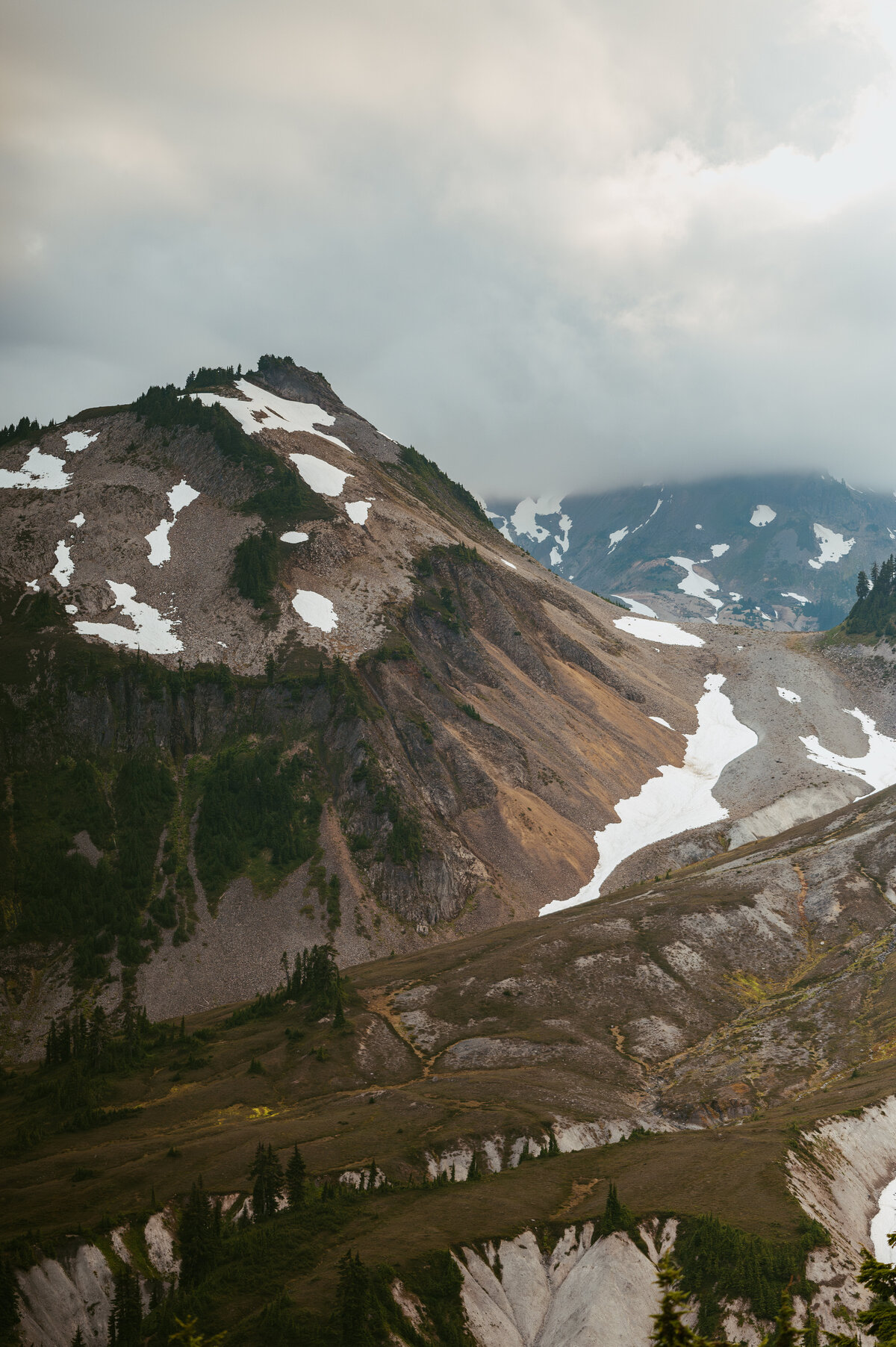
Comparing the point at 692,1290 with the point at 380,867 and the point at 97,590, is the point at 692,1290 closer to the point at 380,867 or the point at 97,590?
the point at 380,867

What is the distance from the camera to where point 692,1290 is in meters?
44.7

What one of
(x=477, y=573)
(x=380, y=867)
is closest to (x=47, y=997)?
(x=380, y=867)

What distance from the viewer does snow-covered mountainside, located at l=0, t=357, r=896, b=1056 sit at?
10919 centimetres

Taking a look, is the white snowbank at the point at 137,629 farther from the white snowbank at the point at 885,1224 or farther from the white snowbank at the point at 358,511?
the white snowbank at the point at 885,1224

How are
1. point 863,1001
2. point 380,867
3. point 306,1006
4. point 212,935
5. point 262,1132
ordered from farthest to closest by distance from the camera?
1. point 380,867
2. point 212,935
3. point 306,1006
4. point 863,1001
5. point 262,1132

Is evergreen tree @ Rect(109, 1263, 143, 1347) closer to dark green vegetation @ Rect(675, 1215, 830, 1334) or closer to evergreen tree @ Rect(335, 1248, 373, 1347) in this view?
evergreen tree @ Rect(335, 1248, 373, 1347)

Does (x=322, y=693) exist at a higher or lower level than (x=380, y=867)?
higher

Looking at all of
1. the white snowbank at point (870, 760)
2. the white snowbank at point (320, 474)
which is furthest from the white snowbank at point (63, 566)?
the white snowbank at point (870, 760)

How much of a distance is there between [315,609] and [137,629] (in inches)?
1137

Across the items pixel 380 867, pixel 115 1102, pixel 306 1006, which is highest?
A: pixel 380 867

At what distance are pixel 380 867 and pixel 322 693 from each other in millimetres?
29581

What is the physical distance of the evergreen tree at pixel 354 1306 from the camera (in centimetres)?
3762

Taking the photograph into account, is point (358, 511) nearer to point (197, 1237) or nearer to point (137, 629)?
point (137, 629)

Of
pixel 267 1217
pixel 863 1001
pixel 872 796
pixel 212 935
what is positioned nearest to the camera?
pixel 267 1217
